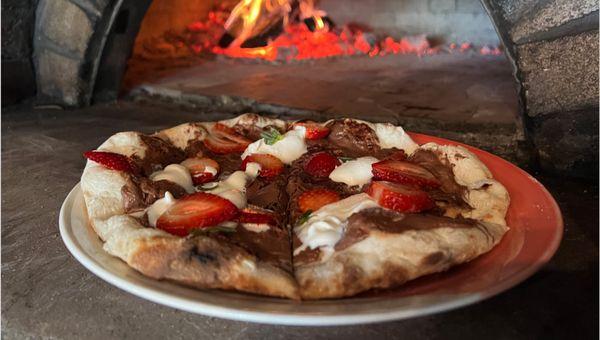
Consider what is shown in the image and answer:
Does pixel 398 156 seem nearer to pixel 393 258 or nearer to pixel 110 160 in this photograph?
pixel 393 258

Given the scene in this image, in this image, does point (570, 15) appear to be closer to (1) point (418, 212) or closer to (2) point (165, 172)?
(1) point (418, 212)

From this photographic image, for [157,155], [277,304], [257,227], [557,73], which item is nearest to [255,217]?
[257,227]

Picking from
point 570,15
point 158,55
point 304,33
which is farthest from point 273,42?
point 570,15

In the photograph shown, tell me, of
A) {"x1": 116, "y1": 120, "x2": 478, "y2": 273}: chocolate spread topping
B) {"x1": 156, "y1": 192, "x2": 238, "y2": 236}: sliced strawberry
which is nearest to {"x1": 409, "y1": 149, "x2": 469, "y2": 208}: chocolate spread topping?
{"x1": 116, "y1": 120, "x2": 478, "y2": 273}: chocolate spread topping

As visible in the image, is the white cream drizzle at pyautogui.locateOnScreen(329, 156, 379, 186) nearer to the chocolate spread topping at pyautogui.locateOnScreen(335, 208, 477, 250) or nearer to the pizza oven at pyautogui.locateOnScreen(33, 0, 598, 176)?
the chocolate spread topping at pyautogui.locateOnScreen(335, 208, 477, 250)

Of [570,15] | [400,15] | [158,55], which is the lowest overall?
[158,55]

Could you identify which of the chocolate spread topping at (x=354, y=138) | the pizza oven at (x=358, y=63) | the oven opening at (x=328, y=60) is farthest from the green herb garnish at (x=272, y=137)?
the oven opening at (x=328, y=60)

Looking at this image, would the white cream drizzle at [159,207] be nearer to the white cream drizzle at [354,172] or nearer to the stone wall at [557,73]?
the white cream drizzle at [354,172]
